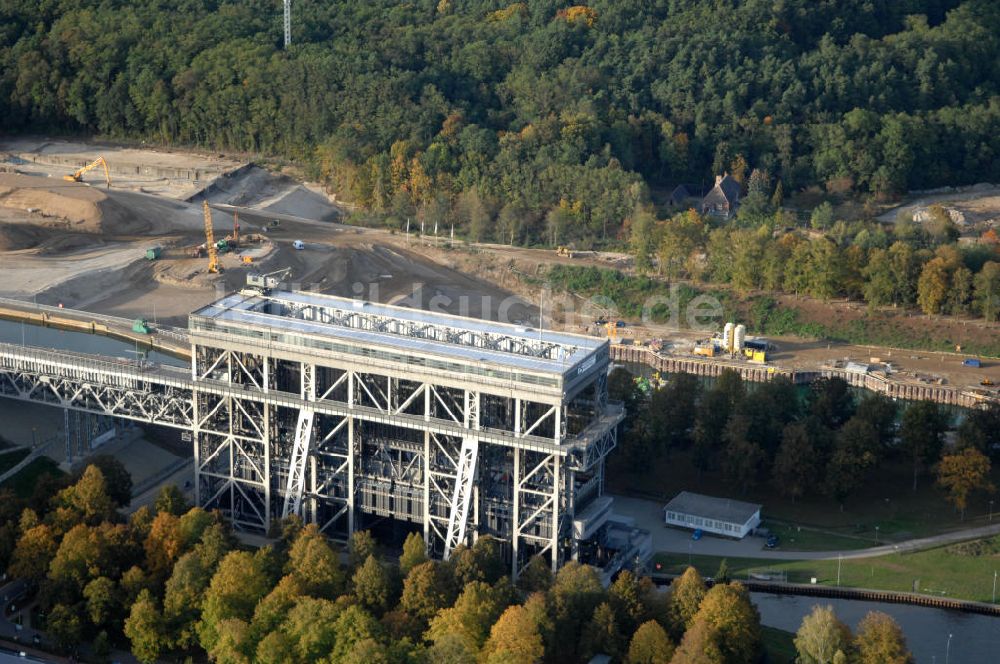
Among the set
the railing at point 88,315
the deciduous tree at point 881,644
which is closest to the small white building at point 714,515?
the deciduous tree at point 881,644

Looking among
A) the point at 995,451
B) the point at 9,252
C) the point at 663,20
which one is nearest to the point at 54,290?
the point at 9,252

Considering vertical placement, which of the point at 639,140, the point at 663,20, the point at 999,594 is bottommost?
the point at 999,594

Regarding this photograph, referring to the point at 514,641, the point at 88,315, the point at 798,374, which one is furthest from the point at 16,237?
the point at 514,641

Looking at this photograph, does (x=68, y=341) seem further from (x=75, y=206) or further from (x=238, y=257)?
(x=75, y=206)

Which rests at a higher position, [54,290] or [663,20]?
[663,20]

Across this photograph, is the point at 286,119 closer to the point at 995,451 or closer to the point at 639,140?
the point at 639,140
